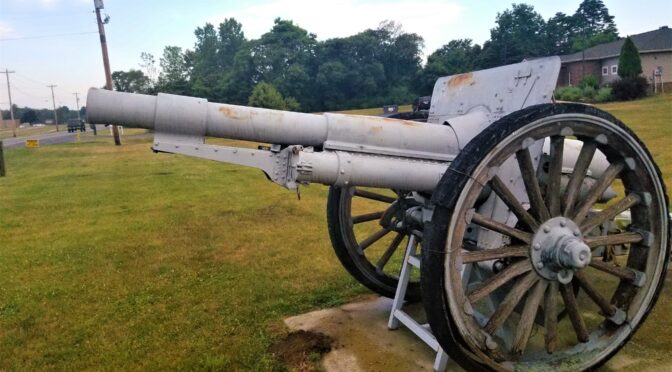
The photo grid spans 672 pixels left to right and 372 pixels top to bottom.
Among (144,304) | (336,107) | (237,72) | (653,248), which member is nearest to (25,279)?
(144,304)

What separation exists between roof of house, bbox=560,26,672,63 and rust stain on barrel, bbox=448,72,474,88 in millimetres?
45453

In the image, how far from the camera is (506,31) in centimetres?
6719

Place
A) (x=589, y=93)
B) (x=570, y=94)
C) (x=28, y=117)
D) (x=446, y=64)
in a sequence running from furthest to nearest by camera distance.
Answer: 1. (x=28, y=117)
2. (x=446, y=64)
3. (x=589, y=93)
4. (x=570, y=94)

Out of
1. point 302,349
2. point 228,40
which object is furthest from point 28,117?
point 302,349

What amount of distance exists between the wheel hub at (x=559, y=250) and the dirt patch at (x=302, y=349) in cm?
171

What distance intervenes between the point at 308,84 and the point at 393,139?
59547 millimetres

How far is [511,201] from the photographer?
3.05 meters

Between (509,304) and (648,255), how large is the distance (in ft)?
3.80

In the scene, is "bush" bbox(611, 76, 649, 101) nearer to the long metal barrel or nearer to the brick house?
the brick house

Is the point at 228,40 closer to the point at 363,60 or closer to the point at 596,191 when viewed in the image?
the point at 363,60

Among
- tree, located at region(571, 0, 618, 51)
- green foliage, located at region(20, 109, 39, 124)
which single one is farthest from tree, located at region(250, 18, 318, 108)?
green foliage, located at region(20, 109, 39, 124)

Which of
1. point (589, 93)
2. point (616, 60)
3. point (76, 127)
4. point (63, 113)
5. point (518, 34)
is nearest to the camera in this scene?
point (589, 93)

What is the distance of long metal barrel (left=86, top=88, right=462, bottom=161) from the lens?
314 cm

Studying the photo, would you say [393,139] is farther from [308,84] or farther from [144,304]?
[308,84]
